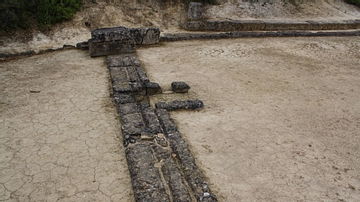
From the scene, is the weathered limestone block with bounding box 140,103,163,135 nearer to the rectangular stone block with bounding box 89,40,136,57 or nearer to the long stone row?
the long stone row

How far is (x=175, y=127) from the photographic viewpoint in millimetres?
5148

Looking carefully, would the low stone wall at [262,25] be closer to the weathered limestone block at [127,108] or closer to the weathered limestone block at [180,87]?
the weathered limestone block at [180,87]

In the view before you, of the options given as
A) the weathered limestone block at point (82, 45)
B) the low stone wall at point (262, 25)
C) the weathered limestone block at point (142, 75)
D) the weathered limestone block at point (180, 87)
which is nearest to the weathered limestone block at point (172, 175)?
the weathered limestone block at point (180, 87)

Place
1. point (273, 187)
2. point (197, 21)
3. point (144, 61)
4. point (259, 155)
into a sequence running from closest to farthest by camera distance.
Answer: point (273, 187) < point (259, 155) < point (144, 61) < point (197, 21)

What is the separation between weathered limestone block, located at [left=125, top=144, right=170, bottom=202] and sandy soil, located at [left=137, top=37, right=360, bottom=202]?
0.79 m

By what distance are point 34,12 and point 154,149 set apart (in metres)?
8.03

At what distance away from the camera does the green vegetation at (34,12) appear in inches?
357

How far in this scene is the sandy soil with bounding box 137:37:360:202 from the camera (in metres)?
4.18

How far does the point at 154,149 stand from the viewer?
15.1 ft

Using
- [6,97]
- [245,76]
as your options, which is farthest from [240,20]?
[6,97]

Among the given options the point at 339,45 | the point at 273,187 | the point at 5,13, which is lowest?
the point at 273,187

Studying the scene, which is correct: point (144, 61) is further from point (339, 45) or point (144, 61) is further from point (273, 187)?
point (339, 45)

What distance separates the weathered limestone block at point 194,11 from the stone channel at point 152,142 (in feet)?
16.7

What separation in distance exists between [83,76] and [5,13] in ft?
13.9
